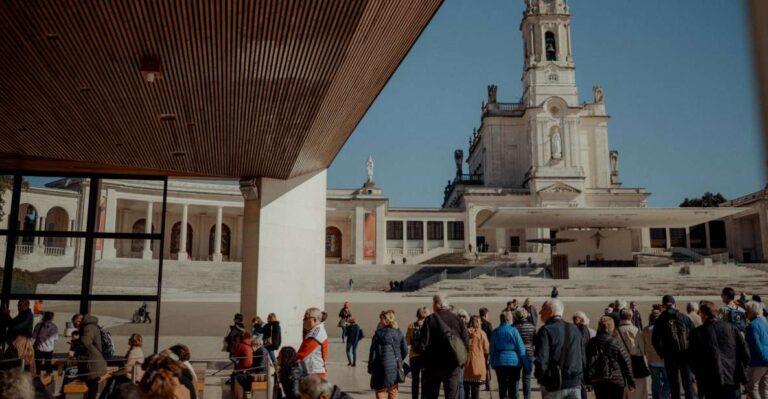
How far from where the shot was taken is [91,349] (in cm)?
830

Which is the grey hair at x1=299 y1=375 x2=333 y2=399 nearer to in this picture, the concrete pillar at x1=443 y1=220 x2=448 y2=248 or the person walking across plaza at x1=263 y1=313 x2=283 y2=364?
the person walking across plaza at x1=263 y1=313 x2=283 y2=364

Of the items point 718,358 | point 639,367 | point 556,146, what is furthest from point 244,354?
point 556,146

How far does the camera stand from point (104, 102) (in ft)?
28.7

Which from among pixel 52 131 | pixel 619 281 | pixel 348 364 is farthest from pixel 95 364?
pixel 619 281

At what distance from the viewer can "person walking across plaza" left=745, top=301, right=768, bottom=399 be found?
774 centimetres

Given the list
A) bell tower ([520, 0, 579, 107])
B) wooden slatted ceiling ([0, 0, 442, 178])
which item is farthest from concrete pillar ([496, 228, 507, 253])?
wooden slatted ceiling ([0, 0, 442, 178])

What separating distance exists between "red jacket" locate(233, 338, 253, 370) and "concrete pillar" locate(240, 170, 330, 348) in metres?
4.20

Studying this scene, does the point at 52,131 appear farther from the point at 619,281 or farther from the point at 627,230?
the point at 627,230

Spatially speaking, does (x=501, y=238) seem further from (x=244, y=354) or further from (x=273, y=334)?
(x=244, y=354)

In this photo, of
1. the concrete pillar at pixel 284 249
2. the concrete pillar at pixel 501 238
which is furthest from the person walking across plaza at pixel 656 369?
the concrete pillar at pixel 501 238

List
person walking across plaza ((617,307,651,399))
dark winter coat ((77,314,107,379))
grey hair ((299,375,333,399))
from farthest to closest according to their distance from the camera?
1. dark winter coat ((77,314,107,379))
2. person walking across plaza ((617,307,651,399))
3. grey hair ((299,375,333,399))

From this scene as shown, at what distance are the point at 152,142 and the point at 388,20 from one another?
248 inches

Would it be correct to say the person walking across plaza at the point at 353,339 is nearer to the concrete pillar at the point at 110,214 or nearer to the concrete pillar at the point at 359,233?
the concrete pillar at the point at 110,214

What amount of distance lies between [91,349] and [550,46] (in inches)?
2362
